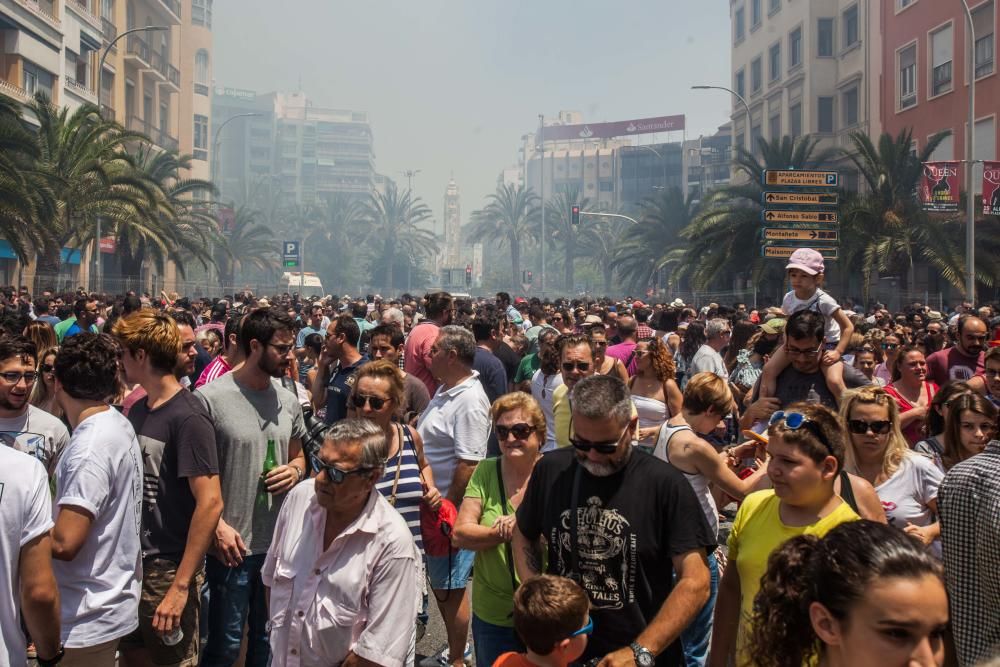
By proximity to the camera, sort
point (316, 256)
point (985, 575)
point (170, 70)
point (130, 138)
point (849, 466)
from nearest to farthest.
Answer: point (985, 575), point (849, 466), point (130, 138), point (170, 70), point (316, 256)

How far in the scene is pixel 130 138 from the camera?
30.5m

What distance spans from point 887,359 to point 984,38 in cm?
2848

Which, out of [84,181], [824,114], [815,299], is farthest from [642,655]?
[824,114]

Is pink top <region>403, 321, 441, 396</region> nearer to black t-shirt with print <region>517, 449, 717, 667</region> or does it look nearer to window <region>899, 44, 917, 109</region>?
black t-shirt with print <region>517, 449, 717, 667</region>

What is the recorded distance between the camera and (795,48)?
49344mm

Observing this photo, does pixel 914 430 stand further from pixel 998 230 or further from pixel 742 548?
pixel 998 230

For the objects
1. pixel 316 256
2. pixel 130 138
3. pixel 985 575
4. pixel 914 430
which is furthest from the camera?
pixel 316 256

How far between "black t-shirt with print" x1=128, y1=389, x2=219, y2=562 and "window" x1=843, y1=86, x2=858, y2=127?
44.7 meters

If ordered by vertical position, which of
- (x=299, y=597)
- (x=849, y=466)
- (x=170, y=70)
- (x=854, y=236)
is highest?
(x=170, y=70)

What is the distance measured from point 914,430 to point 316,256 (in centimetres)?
9840

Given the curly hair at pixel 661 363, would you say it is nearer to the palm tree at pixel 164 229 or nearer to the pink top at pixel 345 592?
the pink top at pixel 345 592

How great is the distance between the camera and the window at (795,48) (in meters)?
48.6

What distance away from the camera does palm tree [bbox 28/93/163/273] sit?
28508mm

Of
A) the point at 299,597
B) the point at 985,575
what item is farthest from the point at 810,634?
the point at 299,597
